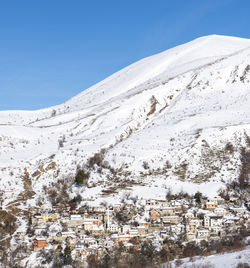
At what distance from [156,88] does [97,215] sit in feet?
142

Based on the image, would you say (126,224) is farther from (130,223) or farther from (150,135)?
(150,135)

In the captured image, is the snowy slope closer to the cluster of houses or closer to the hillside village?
the hillside village

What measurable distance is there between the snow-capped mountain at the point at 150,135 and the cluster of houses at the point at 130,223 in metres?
3.24

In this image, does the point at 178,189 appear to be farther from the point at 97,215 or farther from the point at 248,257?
the point at 248,257

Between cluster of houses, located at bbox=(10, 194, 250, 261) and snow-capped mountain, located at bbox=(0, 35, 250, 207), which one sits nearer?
cluster of houses, located at bbox=(10, 194, 250, 261)

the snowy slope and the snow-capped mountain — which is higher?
the snow-capped mountain

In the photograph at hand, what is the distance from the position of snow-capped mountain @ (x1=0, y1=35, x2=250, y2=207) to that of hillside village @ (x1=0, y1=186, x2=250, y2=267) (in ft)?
9.42

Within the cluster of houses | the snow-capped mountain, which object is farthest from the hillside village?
the snow-capped mountain

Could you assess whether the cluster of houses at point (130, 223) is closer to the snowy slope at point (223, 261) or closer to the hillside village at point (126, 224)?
the hillside village at point (126, 224)

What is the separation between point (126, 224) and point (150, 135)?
69.6 ft

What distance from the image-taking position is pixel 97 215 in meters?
36.0

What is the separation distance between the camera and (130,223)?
34969 millimetres

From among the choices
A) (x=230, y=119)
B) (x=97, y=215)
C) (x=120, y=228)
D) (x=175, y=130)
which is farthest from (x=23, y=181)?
(x=230, y=119)

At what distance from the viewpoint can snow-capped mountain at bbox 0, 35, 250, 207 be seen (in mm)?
43656
